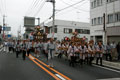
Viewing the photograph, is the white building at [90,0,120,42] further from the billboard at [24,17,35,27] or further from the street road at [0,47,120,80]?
the billboard at [24,17,35,27]

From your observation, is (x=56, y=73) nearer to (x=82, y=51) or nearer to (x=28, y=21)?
(x=82, y=51)

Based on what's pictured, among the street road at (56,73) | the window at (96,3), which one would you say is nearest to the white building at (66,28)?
the window at (96,3)

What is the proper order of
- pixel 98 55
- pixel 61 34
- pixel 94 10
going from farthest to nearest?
pixel 61 34, pixel 94 10, pixel 98 55

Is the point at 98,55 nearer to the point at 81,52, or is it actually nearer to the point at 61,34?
the point at 81,52

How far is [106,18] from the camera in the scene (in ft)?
75.4

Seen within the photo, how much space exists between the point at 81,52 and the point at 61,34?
120 feet

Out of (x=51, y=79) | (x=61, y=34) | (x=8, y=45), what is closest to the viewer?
(x=51, y=79)

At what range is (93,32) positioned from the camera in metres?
26.6

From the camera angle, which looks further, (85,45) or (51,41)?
(85,45)

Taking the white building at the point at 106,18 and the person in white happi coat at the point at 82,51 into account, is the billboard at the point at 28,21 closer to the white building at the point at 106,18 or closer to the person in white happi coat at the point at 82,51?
the white building at the point at 106,18

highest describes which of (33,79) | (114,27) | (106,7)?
(106,7)

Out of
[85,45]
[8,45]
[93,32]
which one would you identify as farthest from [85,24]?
[85,45]

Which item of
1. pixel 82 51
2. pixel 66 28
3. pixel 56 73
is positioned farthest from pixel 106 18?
pixel 66 28

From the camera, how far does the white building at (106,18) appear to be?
20.8m
